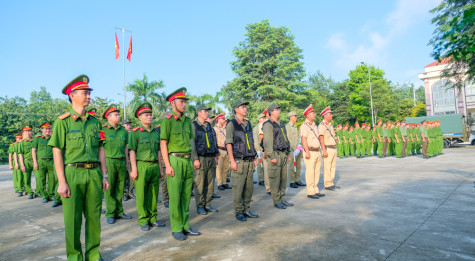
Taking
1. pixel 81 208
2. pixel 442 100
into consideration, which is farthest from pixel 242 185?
pixel 442 100

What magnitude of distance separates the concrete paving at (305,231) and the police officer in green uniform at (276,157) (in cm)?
30

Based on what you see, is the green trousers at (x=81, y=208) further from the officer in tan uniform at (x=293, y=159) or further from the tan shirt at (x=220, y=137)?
the officer in tan uniform at (x=293, y=159)

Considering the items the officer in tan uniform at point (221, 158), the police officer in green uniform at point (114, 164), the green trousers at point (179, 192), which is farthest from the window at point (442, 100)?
the green trousers at point (179, 192)

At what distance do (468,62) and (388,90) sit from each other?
2544 cm

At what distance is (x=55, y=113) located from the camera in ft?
147

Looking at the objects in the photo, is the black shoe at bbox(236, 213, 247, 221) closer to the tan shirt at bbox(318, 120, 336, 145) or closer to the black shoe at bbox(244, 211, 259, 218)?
the black shoe at bbox(244, 211, 259, 218)

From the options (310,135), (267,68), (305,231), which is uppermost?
(267,68)

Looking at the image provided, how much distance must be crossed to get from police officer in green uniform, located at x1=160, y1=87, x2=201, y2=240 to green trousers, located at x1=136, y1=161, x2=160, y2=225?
0.78 metres

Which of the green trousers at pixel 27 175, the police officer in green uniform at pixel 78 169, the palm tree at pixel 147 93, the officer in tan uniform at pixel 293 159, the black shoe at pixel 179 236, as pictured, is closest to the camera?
the police officer in green uniform at pixel 78 169

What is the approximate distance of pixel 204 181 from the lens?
5742mm

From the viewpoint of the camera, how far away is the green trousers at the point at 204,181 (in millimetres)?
5625

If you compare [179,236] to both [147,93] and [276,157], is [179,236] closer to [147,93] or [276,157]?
[276,157]

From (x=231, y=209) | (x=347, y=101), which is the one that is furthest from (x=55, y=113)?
(x=231, y=209)

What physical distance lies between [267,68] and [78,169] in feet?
110
